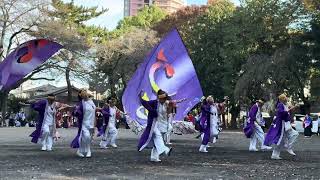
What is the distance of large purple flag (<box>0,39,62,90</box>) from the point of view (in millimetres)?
12812

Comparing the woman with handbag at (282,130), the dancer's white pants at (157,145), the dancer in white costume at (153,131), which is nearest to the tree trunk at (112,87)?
the woman with handbag at (282,130)

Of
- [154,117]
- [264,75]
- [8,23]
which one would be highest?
[8,23]

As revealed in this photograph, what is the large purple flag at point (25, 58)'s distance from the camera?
1281 cm

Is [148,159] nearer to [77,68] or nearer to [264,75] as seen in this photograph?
[264,75]

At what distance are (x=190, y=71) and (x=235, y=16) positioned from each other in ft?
91.4

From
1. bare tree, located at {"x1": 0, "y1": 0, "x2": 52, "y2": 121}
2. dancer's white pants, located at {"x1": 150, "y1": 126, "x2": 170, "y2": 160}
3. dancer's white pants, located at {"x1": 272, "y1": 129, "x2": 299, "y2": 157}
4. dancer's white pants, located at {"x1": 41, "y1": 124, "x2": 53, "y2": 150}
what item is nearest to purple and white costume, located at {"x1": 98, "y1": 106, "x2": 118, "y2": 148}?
dancer's white pants, located at {"x1": 41, "y1": 124, "x2": 53, "y2": 150}

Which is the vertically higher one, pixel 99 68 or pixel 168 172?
pixel 99 68

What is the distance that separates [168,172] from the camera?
415 inches

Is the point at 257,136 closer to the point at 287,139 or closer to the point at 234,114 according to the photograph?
the point at 287,139

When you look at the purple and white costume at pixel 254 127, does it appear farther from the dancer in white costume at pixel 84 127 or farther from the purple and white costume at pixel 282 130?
the dancer in white costume at pixel 84 127

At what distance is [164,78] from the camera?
61.0ft

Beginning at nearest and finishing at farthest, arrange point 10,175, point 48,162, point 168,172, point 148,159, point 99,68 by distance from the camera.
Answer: point 10,175 → point 168,172 → point 48,162 → point 148,159 → point 99,68

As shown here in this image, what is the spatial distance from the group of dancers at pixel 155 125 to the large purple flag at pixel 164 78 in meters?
0.77

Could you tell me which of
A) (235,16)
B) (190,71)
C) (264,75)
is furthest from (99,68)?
(190,71)
